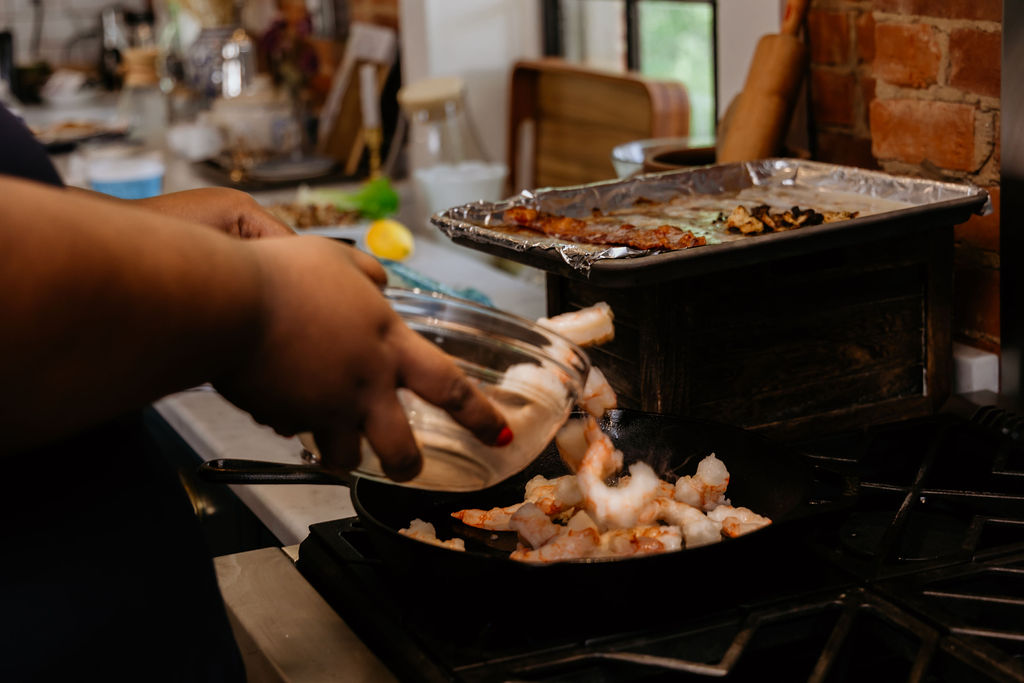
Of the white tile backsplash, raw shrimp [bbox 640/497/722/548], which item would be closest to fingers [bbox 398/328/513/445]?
raw shrimp [bbox 640/497/722/548]

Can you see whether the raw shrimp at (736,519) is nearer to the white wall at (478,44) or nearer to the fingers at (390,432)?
the fingers at (390,432)

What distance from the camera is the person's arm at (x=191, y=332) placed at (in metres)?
0.48

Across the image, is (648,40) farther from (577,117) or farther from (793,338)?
(793,338)

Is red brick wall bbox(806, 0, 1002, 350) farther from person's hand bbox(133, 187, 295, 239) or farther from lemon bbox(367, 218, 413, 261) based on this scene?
lemon bbox(367, 218, 413, 261)

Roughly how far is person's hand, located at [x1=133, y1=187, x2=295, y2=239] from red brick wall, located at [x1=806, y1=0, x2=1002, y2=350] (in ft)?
2.86

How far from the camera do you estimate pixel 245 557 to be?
106cm

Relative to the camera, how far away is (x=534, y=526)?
89cm

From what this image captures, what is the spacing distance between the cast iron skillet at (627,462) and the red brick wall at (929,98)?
465mm

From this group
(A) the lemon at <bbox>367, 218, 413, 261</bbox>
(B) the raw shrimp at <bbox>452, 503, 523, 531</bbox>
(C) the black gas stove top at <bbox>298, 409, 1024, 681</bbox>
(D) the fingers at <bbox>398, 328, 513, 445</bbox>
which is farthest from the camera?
(A) the lemon at <bbox>367, 218, 413, 261</bbox>

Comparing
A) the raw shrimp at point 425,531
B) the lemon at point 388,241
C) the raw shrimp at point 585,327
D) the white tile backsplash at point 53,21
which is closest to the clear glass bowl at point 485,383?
the raw shrimp at point 585,327

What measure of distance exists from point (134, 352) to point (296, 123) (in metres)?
3.11

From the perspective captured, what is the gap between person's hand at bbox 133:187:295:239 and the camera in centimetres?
84

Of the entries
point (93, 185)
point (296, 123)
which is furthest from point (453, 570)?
point (296, 123)

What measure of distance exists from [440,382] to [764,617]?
34 centimetres
